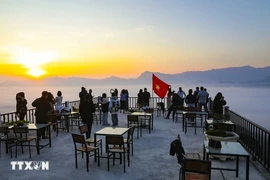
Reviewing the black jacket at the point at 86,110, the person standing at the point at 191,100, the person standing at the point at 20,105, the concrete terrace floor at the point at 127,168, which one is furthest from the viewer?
the person standing at the point at 191,100

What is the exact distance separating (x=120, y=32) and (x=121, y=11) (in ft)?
8.35

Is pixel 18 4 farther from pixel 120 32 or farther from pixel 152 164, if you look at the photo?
pixel 152 164

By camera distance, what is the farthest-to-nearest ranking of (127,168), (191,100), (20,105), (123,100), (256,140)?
(123,100) < (191,100) < (20,105) < (256,140) < (127,168)

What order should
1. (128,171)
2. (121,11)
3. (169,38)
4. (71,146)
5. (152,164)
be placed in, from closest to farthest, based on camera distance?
(128,171) → (152,164) → (71,146) → (121,11) → (169,38)

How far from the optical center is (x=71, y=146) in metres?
7.80

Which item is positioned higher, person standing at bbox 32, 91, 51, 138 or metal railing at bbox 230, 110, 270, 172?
person standing at bbox 32, 91, 51, 138

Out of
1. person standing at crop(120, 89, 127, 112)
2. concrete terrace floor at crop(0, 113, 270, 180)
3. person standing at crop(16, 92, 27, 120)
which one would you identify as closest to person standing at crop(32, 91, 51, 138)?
concrete terrace floor at crop(0, 113, 270, 180)

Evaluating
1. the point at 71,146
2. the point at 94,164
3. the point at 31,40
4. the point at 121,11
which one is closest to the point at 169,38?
the point at 121,11

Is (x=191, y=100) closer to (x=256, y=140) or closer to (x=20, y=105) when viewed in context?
(x=256, y=140)

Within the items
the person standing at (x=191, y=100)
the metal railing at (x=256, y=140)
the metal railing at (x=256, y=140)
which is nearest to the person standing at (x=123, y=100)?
the person standing at (x=191, y=100)

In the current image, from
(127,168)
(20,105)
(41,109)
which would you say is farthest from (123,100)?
(127,168)

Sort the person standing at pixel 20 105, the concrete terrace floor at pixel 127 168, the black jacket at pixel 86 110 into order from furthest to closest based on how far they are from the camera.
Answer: the person standing at pixel 20 105
the black jacket at pixel 86 110
the concrete terrace floor at pixel 127 168

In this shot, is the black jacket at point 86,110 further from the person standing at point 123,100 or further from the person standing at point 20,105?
the person standing at point 123,100

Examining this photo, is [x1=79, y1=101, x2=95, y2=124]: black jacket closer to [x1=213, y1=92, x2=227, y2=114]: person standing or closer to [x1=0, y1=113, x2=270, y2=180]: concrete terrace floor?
[x1=0, y1=113, x2=270, y2=180]: concrete terrace floor
